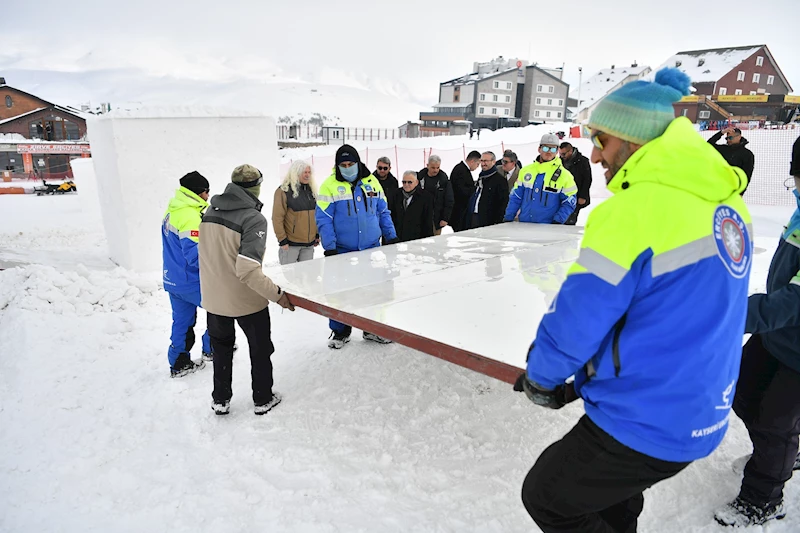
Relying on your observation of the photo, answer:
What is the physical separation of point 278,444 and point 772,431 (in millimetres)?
2696

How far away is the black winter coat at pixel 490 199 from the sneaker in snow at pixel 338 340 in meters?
2.68

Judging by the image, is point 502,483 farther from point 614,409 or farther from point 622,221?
point 622,221

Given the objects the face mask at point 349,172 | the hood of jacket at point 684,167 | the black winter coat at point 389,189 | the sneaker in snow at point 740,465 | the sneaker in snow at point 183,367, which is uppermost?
the hood of jacket at point 684,167

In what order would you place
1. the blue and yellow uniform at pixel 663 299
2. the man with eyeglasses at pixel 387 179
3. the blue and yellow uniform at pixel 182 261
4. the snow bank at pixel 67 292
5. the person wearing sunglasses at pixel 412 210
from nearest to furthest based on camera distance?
the blue and yellow uniform at pixel 663 299
the blue and yellow uniform at pixel 182 261
the snow bank at pixel 67 292
the man with eyeglasses at pixel 387 179
the person wearing sunglasses at pixel 412 210

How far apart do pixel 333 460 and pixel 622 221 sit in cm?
230

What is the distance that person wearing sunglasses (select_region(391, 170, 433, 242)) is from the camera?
582 cm

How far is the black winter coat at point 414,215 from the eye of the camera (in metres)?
5.83

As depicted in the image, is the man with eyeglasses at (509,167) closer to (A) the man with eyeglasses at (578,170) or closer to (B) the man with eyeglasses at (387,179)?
(A) the man with eyeglasses at (578,170)

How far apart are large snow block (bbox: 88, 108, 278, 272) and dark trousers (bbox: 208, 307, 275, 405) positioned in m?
4.22

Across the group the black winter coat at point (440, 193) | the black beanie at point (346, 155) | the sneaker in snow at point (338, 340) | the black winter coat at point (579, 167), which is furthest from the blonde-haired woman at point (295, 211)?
the black winter coat at point (579, 167)

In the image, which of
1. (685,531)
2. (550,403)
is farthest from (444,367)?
(550,403)

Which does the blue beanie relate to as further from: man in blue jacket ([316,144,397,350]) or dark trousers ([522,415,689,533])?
man in blue jacket ([316,144,397,350])

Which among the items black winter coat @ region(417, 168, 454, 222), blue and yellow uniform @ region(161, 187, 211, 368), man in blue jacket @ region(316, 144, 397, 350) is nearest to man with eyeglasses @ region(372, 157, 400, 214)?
black winter coat @ region(417, 168, 454, 222)

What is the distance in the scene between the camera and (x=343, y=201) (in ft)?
14.8
